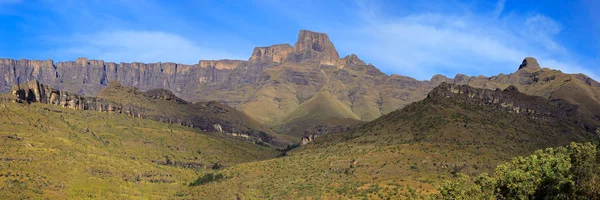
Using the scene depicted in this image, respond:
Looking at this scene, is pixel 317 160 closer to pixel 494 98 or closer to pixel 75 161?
pixel 494 98

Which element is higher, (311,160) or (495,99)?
(495,99)

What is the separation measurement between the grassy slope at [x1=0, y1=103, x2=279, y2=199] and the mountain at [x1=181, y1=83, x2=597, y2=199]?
16.9 metres

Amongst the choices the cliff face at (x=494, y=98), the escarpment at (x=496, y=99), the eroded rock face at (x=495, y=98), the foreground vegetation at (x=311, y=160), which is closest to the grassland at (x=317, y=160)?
the foreground vegetation at (x=311, y=160)

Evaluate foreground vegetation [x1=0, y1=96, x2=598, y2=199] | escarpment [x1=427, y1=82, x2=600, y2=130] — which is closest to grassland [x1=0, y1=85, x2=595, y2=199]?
foreground vegetation [x1=0, y1=96, x2=598, y2=199]

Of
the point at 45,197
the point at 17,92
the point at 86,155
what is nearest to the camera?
the point at 45,197

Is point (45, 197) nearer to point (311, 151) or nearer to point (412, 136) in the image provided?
point (311, 151)

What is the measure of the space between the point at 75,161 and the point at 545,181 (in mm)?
125088

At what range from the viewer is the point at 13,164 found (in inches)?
5423

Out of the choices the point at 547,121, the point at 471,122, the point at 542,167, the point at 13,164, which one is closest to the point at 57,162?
the point at 13,164

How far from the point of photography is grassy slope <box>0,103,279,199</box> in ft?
437

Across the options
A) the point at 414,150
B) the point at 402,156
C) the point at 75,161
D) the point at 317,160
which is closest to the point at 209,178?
the point at 317,160

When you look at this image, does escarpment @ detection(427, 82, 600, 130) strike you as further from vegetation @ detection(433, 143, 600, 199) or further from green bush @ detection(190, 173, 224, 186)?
vegetation @ detection(433, 143, 600, 199)

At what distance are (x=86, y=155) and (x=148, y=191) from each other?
79.4 feet

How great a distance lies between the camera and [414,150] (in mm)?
128500
